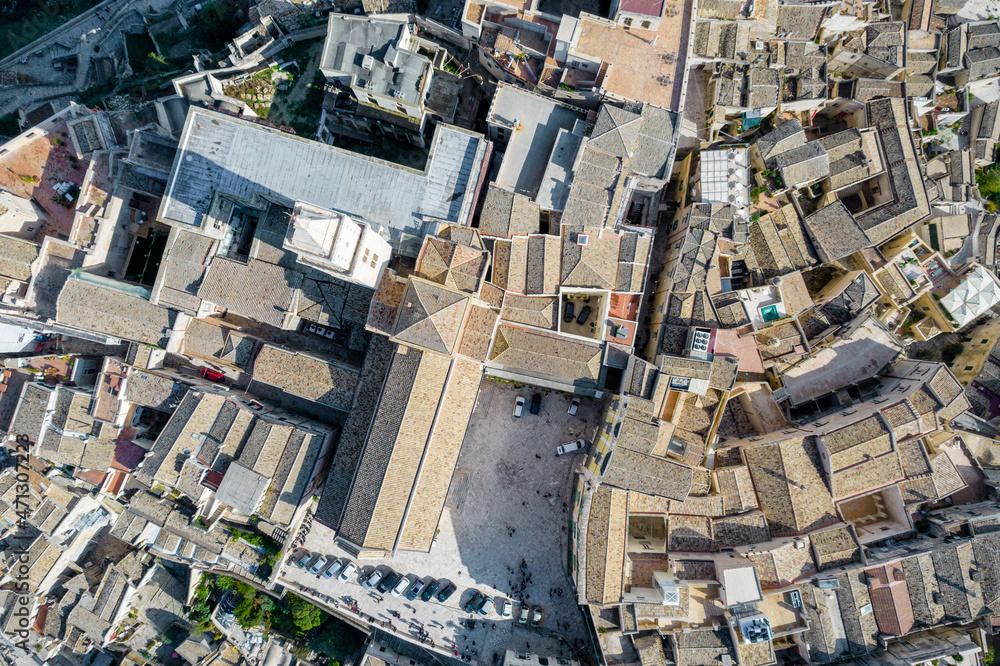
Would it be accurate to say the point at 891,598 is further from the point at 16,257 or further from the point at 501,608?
the point at 16,257

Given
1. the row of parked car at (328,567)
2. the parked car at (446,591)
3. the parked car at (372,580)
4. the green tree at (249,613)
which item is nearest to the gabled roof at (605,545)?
the parked car at (446,591)

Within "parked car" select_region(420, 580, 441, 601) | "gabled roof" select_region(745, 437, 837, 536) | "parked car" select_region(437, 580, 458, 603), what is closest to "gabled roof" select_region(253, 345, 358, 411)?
"parked car" select_region(420, 580, 441, 601)

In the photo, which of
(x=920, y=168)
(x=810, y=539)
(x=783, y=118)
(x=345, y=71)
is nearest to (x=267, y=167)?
(x=345, y=71)

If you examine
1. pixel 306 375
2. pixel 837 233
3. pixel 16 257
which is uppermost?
pixel 837 233

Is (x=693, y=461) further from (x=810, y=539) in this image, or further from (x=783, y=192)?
(x=783, y=192)

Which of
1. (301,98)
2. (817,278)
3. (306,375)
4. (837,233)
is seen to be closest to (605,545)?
(306,375)

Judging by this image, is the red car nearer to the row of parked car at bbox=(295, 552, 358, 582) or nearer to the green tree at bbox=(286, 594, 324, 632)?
the row of parked car at bbox=(295, 552, 358, 582)
